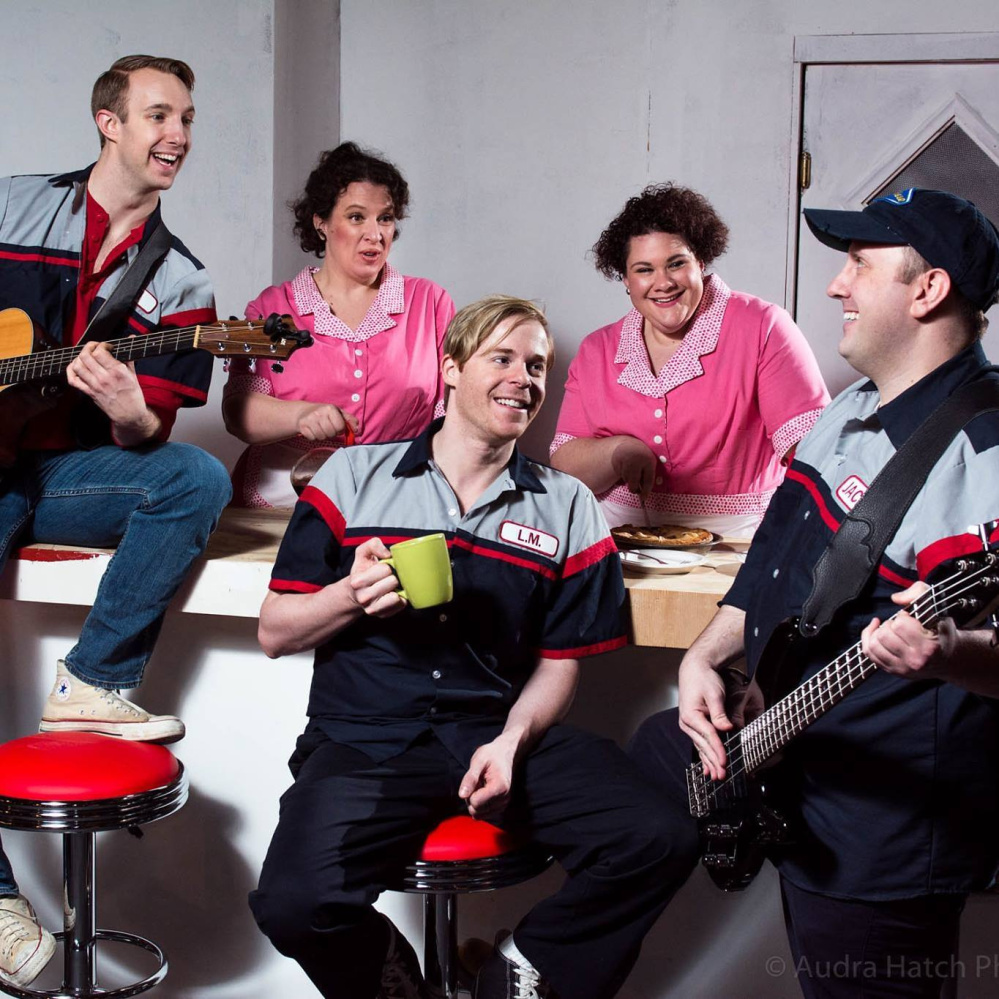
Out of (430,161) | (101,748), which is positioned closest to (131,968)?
(101,748)

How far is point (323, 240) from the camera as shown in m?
3.22

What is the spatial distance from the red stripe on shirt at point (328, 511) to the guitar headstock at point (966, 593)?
97 cm

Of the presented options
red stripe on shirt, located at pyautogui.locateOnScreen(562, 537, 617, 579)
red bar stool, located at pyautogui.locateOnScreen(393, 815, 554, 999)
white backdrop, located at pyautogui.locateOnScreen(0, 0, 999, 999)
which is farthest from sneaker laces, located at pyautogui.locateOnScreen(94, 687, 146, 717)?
white backdrop, located at pyautogui.locateOnScreen(0, 0, 999, 999)

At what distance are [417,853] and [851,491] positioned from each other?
0.83 metres

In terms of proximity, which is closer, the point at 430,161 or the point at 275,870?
the point at 275,870

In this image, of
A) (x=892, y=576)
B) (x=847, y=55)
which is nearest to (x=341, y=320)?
(x=892, y=576)

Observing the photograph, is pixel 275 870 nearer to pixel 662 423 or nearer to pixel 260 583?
pixel 260 583

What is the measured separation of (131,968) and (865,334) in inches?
83.3

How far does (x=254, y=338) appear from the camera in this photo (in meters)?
2.17

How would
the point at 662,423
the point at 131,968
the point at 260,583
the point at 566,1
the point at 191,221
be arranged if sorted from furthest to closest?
the point at 566,1 → the point at 191,221 → the point at 662,423 → the point at 131,968 → the point at 260,583

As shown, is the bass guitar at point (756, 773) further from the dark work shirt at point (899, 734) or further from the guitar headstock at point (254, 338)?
the guitar headstock at point (254, 338)

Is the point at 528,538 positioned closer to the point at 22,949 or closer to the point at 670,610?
the point at 670,610

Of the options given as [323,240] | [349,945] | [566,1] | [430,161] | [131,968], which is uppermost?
[566,1]

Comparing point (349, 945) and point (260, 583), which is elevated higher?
point (260, 583)
